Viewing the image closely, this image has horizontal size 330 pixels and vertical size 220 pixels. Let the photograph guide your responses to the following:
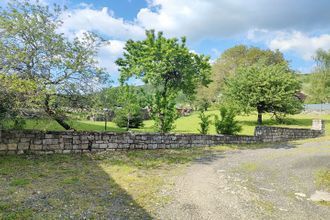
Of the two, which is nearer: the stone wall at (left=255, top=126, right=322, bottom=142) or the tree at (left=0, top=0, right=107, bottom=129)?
the tree at (left=0, top=0, right=107, bottom=129)

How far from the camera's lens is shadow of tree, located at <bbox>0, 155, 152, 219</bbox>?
20.6ft

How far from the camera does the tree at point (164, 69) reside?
16.6 metres

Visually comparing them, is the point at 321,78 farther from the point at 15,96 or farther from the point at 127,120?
the point at 15,96

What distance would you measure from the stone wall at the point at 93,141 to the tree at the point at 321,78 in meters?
34.0

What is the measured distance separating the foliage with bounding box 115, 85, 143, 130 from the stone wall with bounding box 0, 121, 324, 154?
3.78 meters

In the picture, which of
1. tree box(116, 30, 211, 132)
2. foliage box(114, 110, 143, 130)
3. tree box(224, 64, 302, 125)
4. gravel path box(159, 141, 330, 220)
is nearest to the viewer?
gravel path box(159, 141, 330, 220)

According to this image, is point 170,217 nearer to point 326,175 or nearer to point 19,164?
point 19,164

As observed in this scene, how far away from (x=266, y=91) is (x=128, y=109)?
13.7m

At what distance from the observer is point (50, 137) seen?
473 inches

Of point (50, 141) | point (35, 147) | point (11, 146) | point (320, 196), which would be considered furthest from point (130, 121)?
point (320, 196)

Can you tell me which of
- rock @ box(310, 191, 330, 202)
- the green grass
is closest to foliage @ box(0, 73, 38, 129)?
rock @ box(310, 191, 330, 202)

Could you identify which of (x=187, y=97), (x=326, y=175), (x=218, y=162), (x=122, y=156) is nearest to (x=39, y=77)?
(x=122, y=156)

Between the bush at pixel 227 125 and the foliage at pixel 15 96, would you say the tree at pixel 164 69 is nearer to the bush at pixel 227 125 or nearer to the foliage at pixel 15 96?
the bush at pixel 227 125

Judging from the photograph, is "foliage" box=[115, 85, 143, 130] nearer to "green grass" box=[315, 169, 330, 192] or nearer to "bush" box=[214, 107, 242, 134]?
"bush" box=[214, 107, 242, 134]
